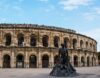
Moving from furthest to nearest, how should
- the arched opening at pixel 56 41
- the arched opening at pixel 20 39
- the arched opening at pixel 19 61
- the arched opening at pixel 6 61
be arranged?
the arched opening at pixel 56 41 → the arched opening at pixel 20 39 → the arched opening at pixel 6 61 → the arched opening at pixel 19 61

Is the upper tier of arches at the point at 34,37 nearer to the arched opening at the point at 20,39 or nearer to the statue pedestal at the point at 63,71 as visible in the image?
the arched opening at the point at 20,39

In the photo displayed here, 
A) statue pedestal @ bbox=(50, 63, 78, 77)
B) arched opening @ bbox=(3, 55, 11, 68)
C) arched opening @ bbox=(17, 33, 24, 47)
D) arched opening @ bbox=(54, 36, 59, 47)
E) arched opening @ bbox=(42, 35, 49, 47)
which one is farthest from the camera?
arched opening @ bbox=(54, 36, 59, 47)

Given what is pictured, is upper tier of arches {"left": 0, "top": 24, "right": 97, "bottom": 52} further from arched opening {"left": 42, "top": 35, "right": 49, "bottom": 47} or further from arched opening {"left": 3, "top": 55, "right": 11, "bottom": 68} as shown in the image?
arched opening {"left": 3, "top": 55, "right": 11, "bottom": 68}

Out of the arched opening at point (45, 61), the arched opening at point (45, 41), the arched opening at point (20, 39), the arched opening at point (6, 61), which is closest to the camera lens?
the arched opening at point (6, 61)

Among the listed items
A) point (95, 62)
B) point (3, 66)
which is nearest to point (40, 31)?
point (3, 66)

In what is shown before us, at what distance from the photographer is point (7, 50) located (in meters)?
41.9

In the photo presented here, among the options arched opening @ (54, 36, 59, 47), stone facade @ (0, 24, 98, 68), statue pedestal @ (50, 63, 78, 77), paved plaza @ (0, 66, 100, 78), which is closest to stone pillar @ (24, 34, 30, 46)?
stone facade @ (0, 24, 98, 68)

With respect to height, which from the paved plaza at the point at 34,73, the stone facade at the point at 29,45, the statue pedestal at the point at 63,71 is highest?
the stone facade at the point at 29,45

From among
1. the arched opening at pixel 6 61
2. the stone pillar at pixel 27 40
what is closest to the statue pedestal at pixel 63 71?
the stone pillar at pixel 27 40

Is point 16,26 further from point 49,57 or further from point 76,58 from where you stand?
point 76,58

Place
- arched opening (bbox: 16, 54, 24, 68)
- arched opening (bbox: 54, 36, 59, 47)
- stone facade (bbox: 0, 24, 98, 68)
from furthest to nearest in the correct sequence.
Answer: arched opening (bbox: 54, 36, 59, 47)
arched opening (bbox: 16, 54, 24, 68)
stone facade (bbox: 0, 24, 98, 68)

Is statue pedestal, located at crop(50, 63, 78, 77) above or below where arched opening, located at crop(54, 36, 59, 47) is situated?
below

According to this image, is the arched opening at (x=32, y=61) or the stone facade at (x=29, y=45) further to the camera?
the arched opening at (x=32, y=61)

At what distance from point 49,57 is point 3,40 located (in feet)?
27.4
